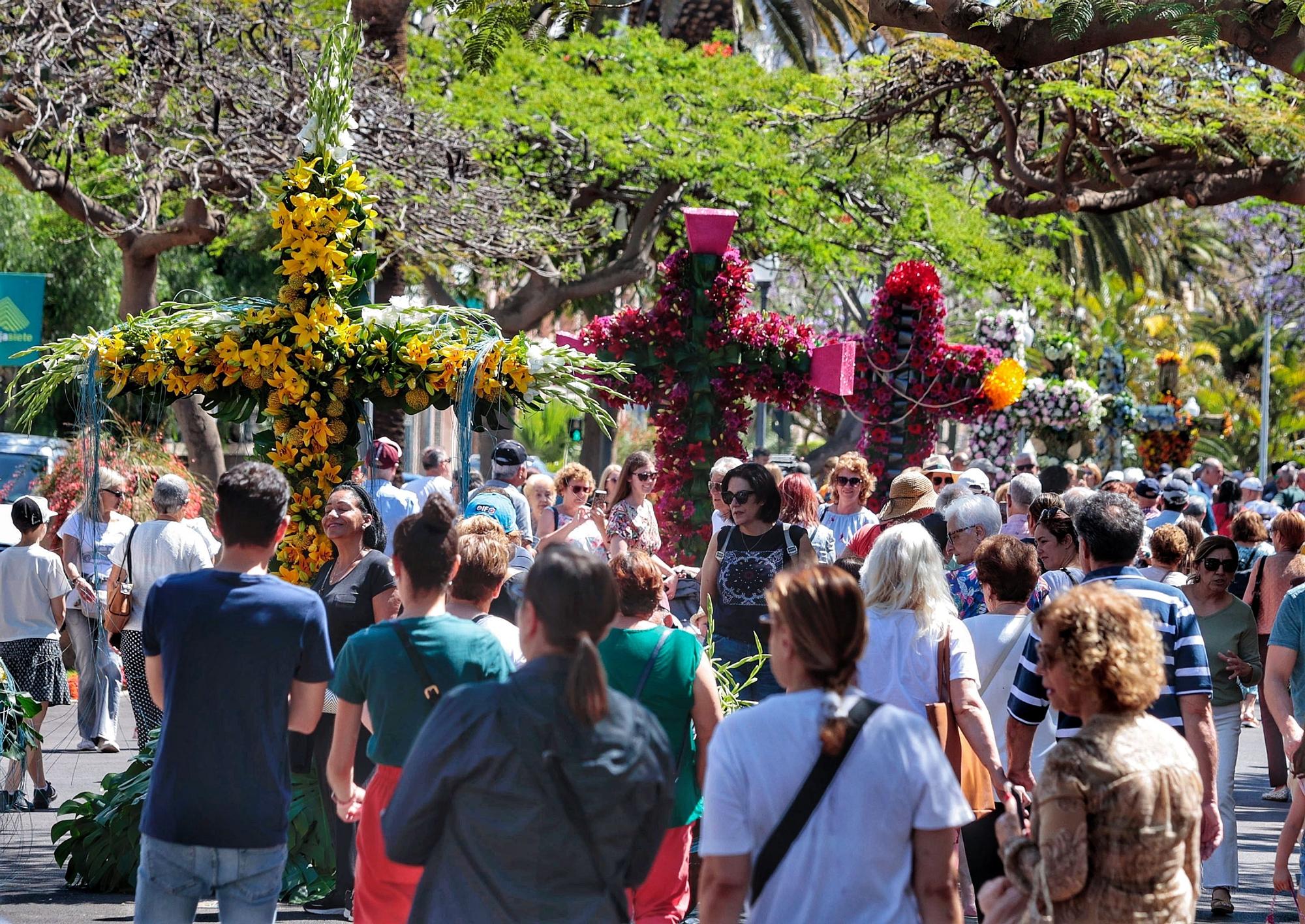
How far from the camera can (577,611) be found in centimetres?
333

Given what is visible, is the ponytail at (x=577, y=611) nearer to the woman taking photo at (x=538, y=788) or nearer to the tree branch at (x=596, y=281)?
the woman taking photo at (x=538, y=788)

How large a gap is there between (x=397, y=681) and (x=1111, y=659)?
187 centimetres

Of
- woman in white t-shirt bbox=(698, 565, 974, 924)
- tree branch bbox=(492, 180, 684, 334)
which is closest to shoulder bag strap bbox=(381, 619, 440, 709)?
woman in white t-shirt bbox=(698, 565, 974, 924)

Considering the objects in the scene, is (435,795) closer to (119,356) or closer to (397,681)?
(397,681)

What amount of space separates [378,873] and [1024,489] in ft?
19.5

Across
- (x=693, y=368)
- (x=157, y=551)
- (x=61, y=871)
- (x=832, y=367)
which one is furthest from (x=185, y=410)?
(x=61, y=871)

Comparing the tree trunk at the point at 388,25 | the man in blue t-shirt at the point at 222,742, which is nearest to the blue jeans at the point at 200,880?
the man in blue t-shirt at the point at 222,742

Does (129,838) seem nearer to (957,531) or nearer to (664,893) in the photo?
(664,893)

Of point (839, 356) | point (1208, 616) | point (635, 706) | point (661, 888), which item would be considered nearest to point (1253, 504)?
point (839, 356)

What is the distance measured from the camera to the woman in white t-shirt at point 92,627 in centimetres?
977

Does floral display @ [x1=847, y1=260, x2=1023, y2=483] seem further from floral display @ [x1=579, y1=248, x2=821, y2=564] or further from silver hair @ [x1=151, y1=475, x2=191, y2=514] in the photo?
silver hair @ [x1=151, y1=475, x2=191, y2=514]

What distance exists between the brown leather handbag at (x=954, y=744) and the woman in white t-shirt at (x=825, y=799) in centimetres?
191

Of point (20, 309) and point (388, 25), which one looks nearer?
point (388, 25)

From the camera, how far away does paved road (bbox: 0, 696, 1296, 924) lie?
647 centimetres
